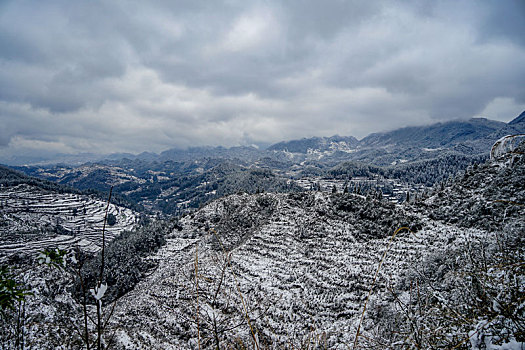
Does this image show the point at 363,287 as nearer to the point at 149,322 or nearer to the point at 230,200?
the point at 149,322

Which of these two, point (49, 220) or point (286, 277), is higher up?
point (286, 277)

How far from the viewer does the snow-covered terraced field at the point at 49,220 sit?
82.6m

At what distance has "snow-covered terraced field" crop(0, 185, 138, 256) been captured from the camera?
3253 inches

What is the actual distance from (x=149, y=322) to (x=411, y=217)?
45.6 metres

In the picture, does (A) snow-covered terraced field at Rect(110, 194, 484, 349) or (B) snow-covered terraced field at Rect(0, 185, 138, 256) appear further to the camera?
(B) snow-covered terraced field at Rect(0, 185, 138, 256)

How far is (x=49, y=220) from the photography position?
12069cm

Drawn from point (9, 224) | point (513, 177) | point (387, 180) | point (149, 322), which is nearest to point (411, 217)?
point (513, 177)

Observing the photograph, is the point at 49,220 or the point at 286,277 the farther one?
the point at 49,220

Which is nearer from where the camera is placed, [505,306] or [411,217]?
[505,306]

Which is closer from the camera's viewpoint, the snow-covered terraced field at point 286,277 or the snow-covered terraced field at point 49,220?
the snow-covered terraced field at point 286,277

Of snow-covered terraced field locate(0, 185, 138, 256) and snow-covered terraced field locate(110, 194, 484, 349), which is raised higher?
snow-covered terraced field locate(110, 194, 484, 349)

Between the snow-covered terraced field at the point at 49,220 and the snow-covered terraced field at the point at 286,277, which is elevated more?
the snow-covered terraced field at the point at 286,277

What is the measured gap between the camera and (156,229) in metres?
61.2

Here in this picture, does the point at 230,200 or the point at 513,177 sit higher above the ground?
the point at 513,177
